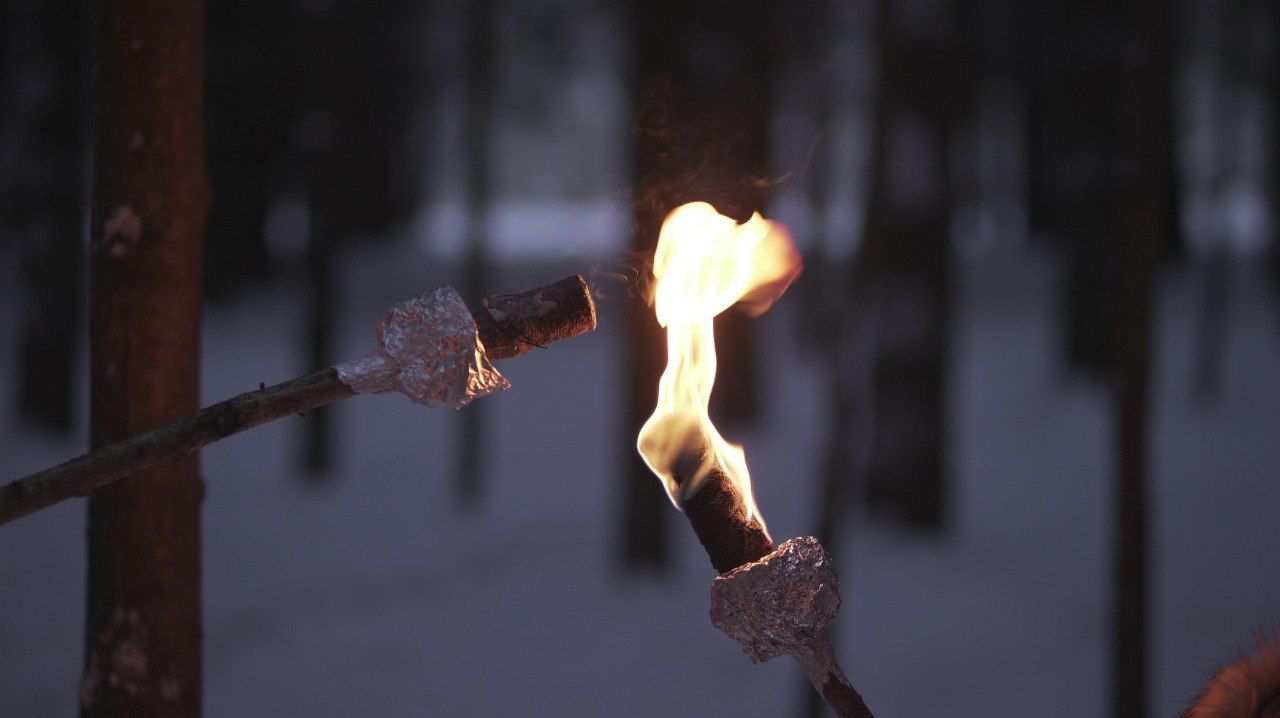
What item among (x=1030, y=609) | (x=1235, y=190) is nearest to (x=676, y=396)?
(x=1030, y=609)

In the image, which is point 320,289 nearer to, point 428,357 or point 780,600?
point 428,357

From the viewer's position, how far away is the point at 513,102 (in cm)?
1831

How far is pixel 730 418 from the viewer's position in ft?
40.2

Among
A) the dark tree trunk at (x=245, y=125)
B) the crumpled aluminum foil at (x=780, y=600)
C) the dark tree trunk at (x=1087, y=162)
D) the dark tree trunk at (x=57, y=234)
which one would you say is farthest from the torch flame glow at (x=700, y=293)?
the dark tree trunk at (x=57, y=234)

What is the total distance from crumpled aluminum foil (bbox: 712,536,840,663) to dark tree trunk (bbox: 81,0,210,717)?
4.77 feet

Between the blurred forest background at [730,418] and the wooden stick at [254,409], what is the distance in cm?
122

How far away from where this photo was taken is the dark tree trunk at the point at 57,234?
11766 millimetres

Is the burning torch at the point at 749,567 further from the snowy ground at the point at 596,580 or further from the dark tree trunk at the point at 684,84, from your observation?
the dark tree trunk at the point at 684,84

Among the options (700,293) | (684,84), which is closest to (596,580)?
(684,84)

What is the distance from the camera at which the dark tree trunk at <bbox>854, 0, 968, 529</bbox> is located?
8508 mm

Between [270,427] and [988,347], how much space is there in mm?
14548

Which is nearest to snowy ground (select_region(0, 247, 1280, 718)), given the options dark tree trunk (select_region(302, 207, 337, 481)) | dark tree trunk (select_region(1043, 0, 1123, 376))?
dark tree trunk (select_region(302, 207, 337, 481))

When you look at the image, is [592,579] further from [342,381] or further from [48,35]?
[48,35]

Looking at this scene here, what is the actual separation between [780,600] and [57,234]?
1273 cm
